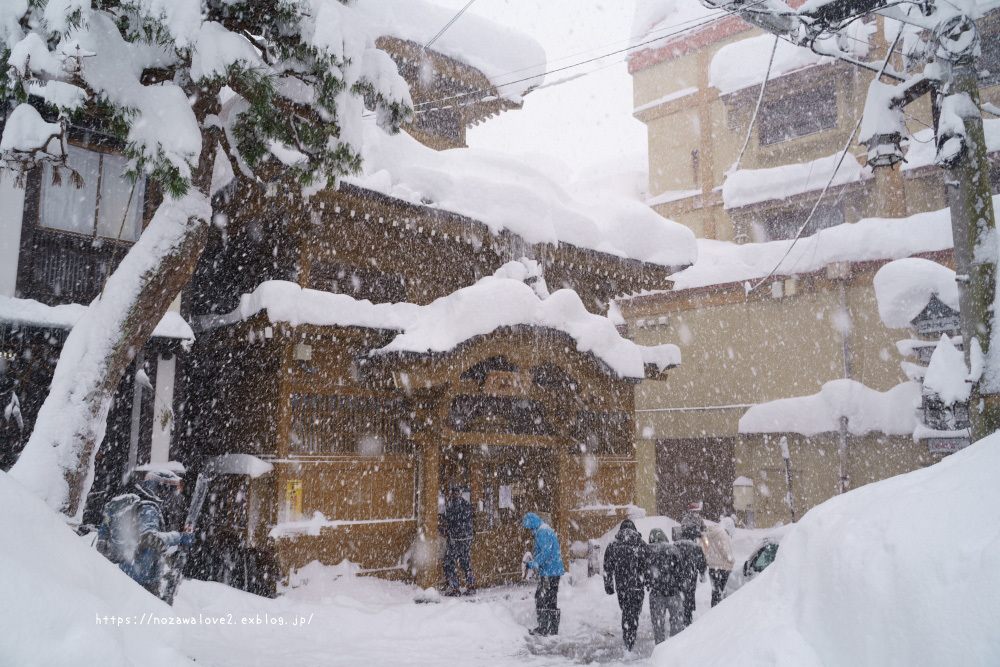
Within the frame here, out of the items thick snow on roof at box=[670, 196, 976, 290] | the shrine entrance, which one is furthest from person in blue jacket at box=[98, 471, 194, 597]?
thick snow on roof at box=[670, 196, 976, 290]

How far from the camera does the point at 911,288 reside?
41.0ft

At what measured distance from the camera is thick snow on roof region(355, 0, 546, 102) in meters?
14.1

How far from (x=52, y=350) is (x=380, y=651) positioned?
6246mm

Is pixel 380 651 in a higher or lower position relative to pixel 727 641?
lower

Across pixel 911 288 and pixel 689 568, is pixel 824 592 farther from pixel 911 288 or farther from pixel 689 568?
pixel 911 288

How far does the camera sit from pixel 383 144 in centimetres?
1259

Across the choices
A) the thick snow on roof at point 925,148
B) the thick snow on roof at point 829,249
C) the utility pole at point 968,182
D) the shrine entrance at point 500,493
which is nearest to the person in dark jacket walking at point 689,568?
the utility pole at point 968,182

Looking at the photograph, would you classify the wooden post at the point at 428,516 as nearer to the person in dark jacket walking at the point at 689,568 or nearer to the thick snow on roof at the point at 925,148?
the person in dark jacket walking at the point at 689,568

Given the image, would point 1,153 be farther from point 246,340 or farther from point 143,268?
point 246,340

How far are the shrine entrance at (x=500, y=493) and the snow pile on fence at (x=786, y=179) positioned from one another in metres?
13.7

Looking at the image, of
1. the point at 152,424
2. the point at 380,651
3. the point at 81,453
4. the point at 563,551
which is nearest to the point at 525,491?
the point at 563,551

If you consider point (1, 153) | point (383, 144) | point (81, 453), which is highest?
point (383, 144)

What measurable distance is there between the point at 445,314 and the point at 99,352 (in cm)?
634

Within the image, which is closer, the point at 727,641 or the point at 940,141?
the point at 727,641
